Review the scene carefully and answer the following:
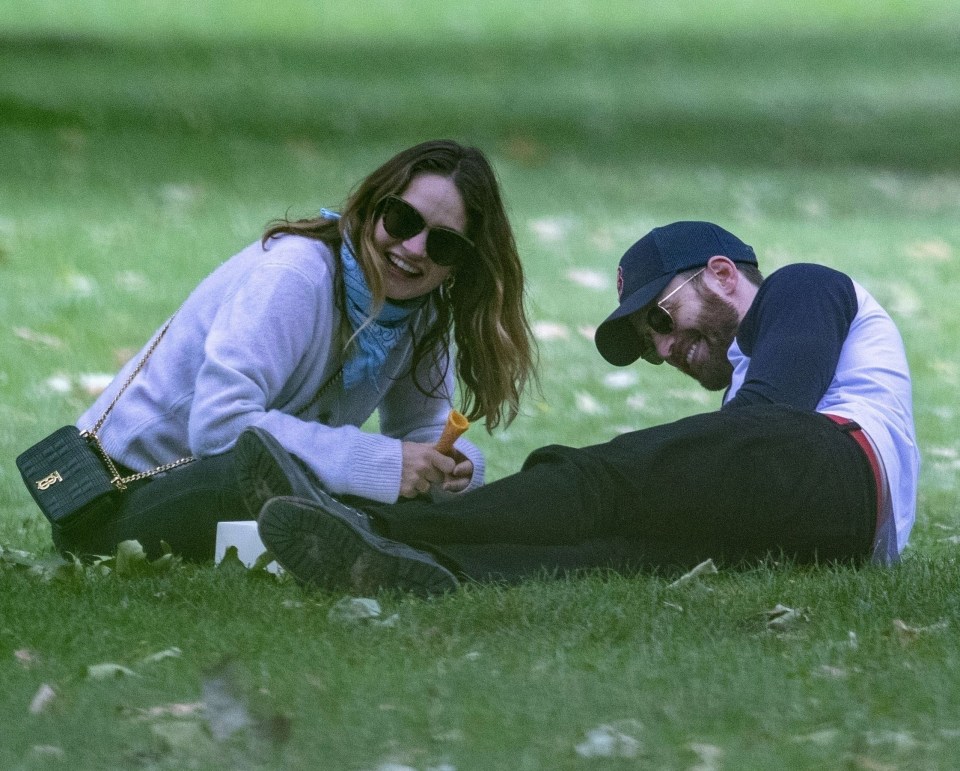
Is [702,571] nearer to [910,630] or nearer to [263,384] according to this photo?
[910,630]

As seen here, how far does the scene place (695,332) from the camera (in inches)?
170

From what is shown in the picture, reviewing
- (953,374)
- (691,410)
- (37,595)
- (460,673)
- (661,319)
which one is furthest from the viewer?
(953,374)

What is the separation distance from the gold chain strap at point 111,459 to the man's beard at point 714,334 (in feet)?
4.04

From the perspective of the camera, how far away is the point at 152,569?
368 cm

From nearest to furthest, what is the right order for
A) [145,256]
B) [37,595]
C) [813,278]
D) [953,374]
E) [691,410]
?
[37,595] → [813,278] → [691,410] → [953,374] → [145,256]

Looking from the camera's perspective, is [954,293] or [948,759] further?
[954,293]

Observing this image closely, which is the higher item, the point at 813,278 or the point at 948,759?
the point at 813,278

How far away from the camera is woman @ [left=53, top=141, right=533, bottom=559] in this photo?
3.78 m

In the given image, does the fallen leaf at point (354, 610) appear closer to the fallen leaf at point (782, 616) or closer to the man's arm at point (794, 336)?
the fallen leaf at point (782, 616)

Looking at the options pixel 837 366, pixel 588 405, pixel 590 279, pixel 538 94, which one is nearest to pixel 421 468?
pixel 837 366

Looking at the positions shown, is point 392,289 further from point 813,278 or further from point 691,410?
point 691,410

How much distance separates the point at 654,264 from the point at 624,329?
18cm

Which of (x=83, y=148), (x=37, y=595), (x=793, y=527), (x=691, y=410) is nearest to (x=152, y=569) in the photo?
(x=37, y=595)

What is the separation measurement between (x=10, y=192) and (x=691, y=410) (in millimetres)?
4443
